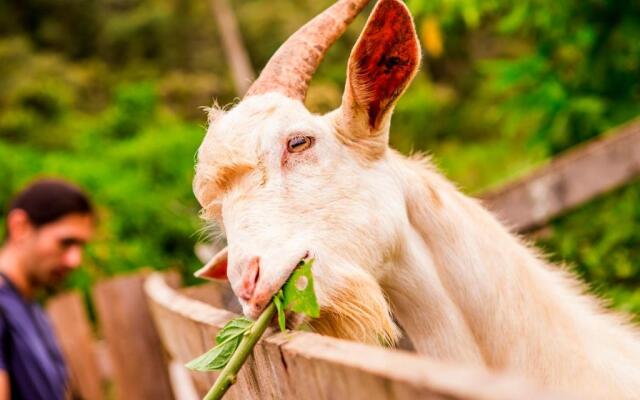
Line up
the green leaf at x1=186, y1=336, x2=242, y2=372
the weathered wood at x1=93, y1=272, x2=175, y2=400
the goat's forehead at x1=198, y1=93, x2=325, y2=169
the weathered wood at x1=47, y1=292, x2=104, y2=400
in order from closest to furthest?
1. the green leaf at x1=186, y1=336, x2=242, y2=372
2. the goat's forehead at x1=198, y1=93, x2=325, y2=169
3. the weathered wood at x1=93, y1=272, x2=175, y2=400
4. the weathered wood at x1=47, y1=292, x2=104, y2=400

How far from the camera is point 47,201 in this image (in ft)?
14.4

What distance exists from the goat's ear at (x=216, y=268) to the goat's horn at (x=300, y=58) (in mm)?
511

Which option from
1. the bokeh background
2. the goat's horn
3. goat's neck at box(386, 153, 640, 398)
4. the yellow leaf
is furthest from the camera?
the yellow leaf

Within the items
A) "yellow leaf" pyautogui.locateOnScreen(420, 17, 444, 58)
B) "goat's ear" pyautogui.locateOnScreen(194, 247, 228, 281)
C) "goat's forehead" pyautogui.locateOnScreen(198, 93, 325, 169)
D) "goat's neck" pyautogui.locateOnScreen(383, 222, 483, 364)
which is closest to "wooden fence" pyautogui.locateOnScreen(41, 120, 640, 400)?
"goat's ear" pyautogui.locateOnScreen(194, 247, 228, 281)

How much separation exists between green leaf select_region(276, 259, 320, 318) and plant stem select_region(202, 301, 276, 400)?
0.39 ft

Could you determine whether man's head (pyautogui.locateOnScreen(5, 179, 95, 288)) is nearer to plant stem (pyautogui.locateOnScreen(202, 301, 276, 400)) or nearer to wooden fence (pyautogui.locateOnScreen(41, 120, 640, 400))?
wooden fence (pyautogui.locateOnScreen(41, 120, 640, 400))

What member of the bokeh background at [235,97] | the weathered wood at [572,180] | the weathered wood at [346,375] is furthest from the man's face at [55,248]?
the weathered wood at [346,375]

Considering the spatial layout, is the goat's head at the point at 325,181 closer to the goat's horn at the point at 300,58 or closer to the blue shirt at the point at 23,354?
the goat's horn at the point at 300,58

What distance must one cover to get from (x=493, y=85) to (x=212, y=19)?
21.9 m

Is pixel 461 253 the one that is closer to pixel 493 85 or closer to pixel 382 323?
pixel 382 323

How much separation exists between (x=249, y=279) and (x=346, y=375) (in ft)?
2.96

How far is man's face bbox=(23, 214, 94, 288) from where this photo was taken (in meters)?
4.33

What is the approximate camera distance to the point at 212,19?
26766mm

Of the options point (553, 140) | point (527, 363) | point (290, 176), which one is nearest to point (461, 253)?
point (527, 363)
